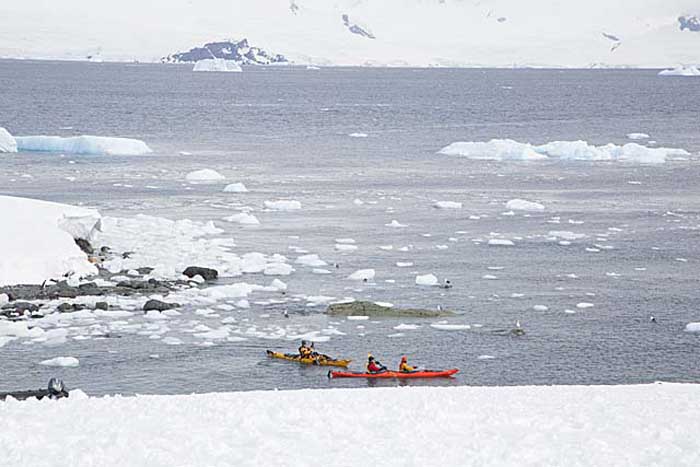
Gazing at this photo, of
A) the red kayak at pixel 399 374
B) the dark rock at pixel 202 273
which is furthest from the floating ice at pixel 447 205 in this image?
the red kayak at pixel 399 374

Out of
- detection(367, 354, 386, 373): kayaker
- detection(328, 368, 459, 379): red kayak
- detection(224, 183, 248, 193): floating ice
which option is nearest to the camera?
detection(328, 368, 459, 379): red kayak

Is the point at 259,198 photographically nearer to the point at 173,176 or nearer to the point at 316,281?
the point at 173,176

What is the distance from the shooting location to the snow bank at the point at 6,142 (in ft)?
228

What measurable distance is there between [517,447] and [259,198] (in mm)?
39385

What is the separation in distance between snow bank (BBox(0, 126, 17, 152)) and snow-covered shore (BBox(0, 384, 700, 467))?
5401cm

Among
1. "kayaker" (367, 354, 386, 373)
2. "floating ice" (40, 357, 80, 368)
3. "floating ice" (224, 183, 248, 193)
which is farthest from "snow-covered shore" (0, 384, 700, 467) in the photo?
"floating ice" (224, 183, 248, 193)

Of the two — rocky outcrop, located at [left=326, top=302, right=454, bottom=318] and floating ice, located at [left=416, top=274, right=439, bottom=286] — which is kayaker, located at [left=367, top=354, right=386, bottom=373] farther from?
floating ice, located at [left=416, top=274, right=439, bottom=286]

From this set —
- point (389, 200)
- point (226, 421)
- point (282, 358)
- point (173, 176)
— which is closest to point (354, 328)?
point (282, 358)

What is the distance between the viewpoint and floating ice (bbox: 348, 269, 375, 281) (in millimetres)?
36219

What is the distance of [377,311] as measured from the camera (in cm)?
3219

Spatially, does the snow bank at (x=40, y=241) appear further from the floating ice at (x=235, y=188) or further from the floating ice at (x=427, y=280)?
the floating ice at (x=235, y=188)

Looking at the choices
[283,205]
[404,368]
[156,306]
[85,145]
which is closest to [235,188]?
[283,205]

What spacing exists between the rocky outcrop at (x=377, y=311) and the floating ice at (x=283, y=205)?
1863cm

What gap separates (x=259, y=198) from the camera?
53781 mm
